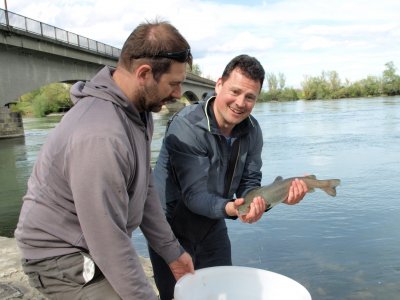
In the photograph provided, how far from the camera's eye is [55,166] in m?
2.17

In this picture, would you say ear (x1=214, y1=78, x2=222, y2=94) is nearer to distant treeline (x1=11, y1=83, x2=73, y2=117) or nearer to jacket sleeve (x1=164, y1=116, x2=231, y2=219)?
jacket sleeve (x1=164, y1=116, x2=231, y2=219)

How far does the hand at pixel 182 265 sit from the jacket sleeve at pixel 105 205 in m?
0.82

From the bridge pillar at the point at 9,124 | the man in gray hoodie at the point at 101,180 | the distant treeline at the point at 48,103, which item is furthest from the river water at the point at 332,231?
the distant treeline at the point at 48,103

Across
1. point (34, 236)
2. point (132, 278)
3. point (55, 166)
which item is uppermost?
point (55, 166)

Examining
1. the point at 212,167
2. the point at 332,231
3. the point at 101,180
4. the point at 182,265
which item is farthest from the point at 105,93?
the point at 332,231

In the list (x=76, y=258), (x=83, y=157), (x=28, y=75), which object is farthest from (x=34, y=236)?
(x=28, y=75)

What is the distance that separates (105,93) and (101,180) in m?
0.45

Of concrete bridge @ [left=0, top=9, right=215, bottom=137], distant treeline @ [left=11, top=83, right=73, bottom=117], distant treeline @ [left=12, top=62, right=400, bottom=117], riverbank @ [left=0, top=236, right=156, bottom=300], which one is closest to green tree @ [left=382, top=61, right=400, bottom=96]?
distant treeline @ [left=12, top=62, right=400, bottom=117]

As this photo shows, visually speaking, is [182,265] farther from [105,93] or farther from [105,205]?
[105,93]

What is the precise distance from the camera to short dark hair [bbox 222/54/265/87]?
3.63m

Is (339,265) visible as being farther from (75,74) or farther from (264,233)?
(75,74)

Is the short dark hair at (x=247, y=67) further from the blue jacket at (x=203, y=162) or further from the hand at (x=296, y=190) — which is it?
the hand at (x=296, y=190)

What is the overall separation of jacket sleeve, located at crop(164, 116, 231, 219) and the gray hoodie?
1.10 meters

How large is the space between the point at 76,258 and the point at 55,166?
1.53 feet
